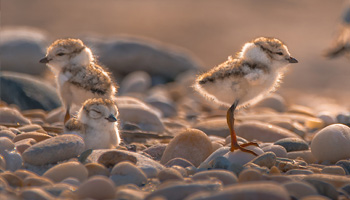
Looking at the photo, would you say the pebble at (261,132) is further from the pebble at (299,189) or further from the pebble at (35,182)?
the pebble at (35,182)

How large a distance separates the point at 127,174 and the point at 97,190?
0.70 m

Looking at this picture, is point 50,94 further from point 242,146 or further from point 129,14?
point 129,14

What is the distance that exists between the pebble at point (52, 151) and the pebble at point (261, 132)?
296 centimetres

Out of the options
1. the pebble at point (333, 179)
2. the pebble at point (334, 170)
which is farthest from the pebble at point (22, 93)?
the pebble at point (333, 179)

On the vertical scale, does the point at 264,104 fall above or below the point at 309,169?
above

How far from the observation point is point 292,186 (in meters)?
4.54

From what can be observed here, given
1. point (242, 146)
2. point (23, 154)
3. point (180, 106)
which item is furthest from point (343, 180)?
point (180, 106)

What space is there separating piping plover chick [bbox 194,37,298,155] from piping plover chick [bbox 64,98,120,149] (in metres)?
0.97

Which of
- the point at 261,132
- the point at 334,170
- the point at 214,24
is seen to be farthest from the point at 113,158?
the point at 214,24

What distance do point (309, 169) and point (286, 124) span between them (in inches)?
115

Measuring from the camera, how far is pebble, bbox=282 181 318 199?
4.52 metres

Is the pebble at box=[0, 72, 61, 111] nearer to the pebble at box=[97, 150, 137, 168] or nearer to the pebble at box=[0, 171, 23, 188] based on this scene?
the pebble at box=[97, 150, 137, 168]

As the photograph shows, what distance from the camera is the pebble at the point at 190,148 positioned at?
6.04 metres

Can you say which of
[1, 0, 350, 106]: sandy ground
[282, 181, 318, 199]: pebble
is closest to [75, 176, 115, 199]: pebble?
[282, 181, 318, 199]: pebble
